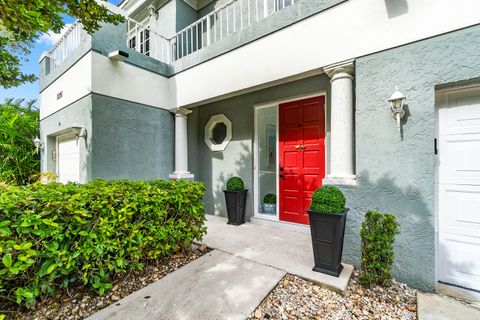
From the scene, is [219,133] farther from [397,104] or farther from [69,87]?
[397,104]

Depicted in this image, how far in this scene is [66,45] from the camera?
5254 millimetres

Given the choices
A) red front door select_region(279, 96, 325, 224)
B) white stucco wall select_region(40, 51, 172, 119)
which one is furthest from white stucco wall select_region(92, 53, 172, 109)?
red front door select_region(279, 96, 325, 224)

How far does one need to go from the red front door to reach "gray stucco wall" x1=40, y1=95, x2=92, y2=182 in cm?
389

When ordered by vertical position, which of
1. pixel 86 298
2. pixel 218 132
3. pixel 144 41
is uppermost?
pixel 144 41

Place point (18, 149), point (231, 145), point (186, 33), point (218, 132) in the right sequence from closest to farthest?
point (231, 145)
point (186, 33)
point (218, 132)
point (18, 149)

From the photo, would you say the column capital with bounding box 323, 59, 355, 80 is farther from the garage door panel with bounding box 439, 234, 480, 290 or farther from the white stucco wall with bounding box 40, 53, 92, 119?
the white stucco wall with bounding box 40, 53, 92, 119

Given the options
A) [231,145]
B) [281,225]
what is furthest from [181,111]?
[281,225]

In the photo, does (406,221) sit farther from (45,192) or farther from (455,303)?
(45,192)

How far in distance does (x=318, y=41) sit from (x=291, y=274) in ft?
10.7

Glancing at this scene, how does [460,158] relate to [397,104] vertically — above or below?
below

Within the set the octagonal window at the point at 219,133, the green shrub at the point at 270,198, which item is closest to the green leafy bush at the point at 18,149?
the octagonal window at the point at 219,133

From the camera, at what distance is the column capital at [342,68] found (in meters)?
3.00

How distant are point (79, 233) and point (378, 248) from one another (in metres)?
3.24

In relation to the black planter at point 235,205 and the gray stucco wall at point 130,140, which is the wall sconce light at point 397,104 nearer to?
the black planter at point 235,205
